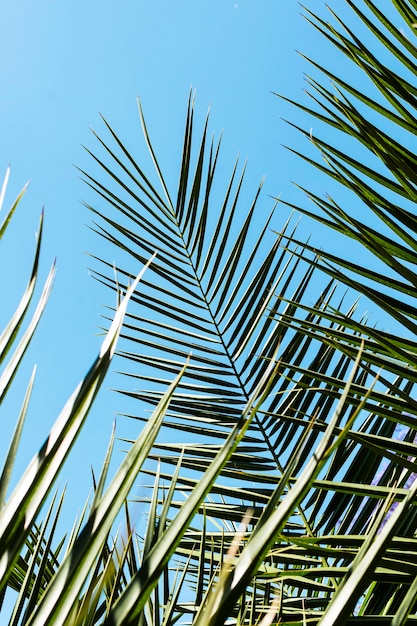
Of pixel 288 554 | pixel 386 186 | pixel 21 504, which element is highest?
pixel 386 186

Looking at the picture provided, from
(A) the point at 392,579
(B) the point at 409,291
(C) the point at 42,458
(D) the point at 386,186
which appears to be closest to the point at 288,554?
(A) the point at 392,579

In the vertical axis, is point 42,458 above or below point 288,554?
above

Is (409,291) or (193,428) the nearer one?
(409,291)

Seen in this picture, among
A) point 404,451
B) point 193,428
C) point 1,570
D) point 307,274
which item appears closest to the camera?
point 1,570

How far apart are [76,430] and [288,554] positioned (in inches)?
23.9

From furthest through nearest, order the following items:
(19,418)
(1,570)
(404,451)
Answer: (404,451) → (19,418) → (1,570)

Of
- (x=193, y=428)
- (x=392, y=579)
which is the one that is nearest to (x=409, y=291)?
(x=392, y=579)

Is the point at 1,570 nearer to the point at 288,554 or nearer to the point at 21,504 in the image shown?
the point at 21,504

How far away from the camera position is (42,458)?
322mm

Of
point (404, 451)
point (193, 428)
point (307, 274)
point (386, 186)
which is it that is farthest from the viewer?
point (307, 274)

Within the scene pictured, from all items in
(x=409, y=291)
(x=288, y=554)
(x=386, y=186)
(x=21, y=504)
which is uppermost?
(x=386, y=186)

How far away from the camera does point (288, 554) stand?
855 mm

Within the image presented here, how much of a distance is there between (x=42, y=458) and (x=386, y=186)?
0.60 metres

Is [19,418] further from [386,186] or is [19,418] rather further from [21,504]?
[386,186]
